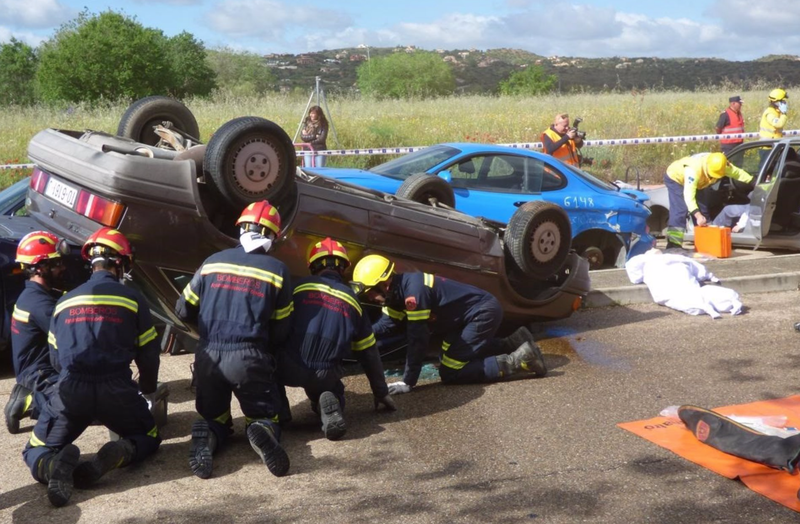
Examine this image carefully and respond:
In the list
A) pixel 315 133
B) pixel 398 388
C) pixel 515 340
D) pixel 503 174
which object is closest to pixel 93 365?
pixel 398 388

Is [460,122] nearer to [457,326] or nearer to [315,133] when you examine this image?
[315,133]

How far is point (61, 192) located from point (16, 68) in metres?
48.2

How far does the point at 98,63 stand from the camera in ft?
118

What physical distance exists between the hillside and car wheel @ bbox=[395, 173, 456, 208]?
7034cm

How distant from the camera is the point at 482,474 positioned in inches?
200

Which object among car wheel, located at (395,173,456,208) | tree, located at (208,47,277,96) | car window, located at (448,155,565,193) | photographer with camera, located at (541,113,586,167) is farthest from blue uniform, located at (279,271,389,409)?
tree, located at (208,47,277,96)

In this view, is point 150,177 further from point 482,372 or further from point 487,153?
point 487,153

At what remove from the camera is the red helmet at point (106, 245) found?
5.38 meters

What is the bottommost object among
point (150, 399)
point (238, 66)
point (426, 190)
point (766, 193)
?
point (150, 399)

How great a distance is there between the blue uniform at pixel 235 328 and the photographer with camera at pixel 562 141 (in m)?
8.41

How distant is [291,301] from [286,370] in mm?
444

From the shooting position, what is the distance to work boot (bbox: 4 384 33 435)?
5.88 metres

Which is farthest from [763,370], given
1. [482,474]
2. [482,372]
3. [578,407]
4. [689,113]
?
[689,113]

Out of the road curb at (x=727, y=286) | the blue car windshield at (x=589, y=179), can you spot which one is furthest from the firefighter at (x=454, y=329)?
the blue car windshield at (x=589, y=179)
